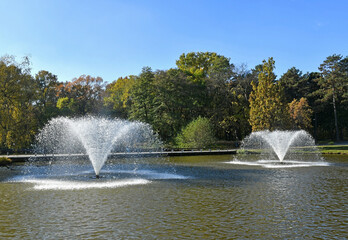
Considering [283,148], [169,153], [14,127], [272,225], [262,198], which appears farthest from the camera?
[169,153]

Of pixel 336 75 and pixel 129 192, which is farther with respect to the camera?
pixel 336 75

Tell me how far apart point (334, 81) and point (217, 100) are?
23.8 metres

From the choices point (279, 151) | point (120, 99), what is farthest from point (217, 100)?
point (279, 151)

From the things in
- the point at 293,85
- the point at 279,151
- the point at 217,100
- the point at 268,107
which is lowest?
the point at 279,151

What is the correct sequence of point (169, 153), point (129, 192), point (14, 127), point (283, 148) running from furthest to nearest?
1. point (169, 153)
2. point (283, 148)
3. point (14, 127)
4. point (129, 192)

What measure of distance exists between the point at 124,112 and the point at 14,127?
4077 centimetres

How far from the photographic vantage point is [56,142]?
2127 inches

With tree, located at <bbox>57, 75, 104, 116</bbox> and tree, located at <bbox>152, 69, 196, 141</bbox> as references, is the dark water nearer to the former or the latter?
tree, located at <bbox>152, 69, 196, 141</bbox>

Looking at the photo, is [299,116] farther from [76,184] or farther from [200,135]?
[76,184]

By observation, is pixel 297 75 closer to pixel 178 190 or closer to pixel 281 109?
pixel 281 109

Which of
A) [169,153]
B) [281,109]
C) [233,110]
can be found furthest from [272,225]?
[233,110]

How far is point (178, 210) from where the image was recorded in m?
11.9

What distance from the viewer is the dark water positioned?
367 inches

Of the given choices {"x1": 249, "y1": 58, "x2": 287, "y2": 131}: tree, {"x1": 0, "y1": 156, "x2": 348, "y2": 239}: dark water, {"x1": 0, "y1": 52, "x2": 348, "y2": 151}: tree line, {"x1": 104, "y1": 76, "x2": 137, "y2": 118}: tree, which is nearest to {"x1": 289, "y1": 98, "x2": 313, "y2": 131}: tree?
{"x1": 0, "y1": 52, "x2": 348, "y2": 151}: tree line
